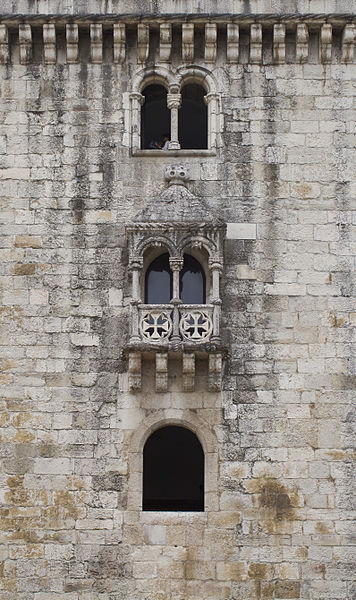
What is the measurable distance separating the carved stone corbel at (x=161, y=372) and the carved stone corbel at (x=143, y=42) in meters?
4.82

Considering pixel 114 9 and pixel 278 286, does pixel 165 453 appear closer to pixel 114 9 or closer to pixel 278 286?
pixel 278 286

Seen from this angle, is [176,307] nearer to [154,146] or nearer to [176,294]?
[176,294]

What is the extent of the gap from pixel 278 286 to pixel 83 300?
2901mm

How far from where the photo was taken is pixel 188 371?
55.4ft

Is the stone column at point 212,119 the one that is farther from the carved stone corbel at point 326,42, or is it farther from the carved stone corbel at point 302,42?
the carved stone corbel at point 326,42

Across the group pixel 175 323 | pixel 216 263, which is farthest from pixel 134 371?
pixel 216 263

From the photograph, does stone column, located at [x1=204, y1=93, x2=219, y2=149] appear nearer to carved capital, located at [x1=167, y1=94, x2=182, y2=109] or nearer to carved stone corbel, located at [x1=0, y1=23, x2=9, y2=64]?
carved capital, located at [x1=167, y1=94, x2=182, y2=109]

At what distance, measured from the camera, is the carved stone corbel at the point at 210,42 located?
59.9 ft

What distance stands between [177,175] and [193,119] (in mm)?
1823

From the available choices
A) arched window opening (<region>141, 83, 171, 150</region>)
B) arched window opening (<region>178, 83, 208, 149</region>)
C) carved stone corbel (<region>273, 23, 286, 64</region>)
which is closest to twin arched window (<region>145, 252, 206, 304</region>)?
arched window opening (<region>141, 83, 171, 150</region>)

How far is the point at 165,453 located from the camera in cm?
1856

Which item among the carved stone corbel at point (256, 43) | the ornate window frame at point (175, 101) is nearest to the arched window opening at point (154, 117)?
the ornate window frame at point (175, 101)

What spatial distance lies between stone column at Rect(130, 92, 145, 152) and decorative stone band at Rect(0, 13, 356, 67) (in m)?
0.61

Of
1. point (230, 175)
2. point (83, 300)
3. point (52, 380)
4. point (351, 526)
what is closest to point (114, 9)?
point (230, 175)
